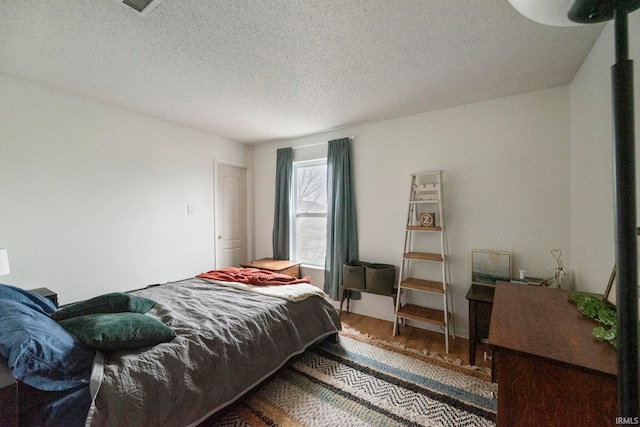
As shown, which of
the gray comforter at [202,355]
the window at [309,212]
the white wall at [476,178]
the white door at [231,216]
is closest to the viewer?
the gray comforter at [202,355]

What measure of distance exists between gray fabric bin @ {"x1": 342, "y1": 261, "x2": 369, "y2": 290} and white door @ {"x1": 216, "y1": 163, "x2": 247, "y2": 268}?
1977 mm

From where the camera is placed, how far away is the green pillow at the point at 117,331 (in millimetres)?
1256

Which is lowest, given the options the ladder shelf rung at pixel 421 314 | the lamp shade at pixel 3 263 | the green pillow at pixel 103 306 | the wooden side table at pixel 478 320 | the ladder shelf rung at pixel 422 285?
the ladder shelf rung at pixel 421 314

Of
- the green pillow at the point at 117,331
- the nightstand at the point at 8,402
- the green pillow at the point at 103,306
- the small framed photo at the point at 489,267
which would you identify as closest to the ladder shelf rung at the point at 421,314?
the small framed photo at the point at 489,267

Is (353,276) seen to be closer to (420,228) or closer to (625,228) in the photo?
(420,228)

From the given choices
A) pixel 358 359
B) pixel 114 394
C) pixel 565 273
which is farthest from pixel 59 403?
pixel 565 273

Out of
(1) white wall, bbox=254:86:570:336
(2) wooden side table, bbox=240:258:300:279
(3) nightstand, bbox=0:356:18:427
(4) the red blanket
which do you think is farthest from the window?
(3) nightstand, bbox=0:356:18:427

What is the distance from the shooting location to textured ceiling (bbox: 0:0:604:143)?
1467mm

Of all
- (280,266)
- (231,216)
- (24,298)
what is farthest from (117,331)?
(231,216)

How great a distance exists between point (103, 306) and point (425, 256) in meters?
2.68

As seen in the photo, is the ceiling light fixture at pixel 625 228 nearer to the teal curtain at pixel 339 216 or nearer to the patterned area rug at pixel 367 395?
the patterned area rug at pixel 367 395

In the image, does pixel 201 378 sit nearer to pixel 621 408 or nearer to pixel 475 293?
pixel 621 408

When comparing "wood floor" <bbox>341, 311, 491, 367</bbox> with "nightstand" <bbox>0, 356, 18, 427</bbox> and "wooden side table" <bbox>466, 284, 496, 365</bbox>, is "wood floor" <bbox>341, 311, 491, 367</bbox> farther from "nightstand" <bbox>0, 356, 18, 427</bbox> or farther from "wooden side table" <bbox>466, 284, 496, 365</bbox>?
"nightstand" <bbox>0, 356, 18, 427</bbox>

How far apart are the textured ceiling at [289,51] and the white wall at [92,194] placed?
29cm
